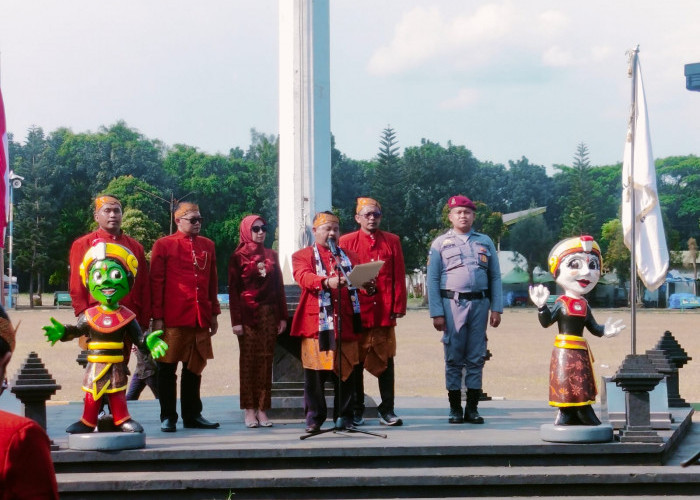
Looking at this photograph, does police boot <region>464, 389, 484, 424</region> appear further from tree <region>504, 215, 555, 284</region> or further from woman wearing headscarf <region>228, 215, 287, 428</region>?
tree <region>504, 215, 555, 284</region>

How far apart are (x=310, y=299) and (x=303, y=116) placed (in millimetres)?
1947

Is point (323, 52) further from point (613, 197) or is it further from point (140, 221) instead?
point (613, 197)

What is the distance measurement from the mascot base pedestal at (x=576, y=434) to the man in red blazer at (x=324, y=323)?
4.73 feet

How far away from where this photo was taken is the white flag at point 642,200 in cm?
927

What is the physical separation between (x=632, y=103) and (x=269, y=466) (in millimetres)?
4316

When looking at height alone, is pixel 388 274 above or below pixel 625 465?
above

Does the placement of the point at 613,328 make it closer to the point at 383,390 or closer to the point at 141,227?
the point at 383,390

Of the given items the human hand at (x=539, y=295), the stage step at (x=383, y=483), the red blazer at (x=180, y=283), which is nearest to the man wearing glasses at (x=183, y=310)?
the red blazer at (x=180, y=283)

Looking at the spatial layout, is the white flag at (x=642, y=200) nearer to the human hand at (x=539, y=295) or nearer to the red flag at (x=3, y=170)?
the human hand at (x=539, y=295)

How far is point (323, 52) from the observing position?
953cm

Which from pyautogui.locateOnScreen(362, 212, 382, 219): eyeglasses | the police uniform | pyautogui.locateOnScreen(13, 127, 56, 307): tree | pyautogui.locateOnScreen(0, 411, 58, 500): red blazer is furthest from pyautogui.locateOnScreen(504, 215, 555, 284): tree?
pyautogui.locateOnScreen(0, 411, 58, 500): red blazer

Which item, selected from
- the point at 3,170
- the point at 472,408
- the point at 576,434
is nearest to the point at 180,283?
the point at 3,170

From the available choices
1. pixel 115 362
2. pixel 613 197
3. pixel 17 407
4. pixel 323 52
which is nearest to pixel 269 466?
pixel 115 362

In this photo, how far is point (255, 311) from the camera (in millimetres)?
8398
